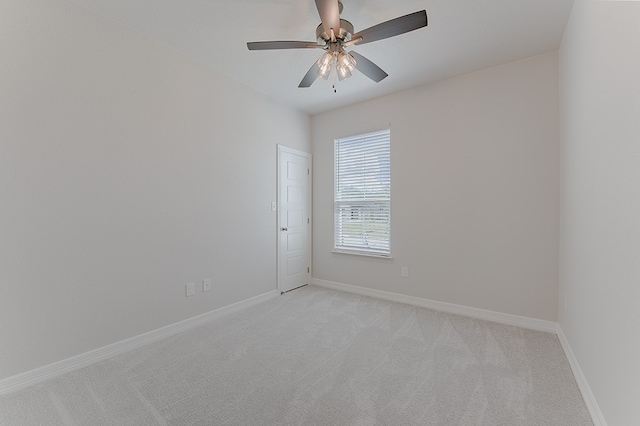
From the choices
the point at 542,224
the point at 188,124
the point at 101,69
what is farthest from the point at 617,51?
the point at 101,69

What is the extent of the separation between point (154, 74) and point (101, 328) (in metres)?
2.30

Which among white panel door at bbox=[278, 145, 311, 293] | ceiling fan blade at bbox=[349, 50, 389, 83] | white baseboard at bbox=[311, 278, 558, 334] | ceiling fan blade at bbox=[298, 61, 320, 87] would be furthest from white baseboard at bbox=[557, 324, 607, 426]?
white panel door at bbox=[278, 145, 311, 293]

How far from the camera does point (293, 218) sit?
13.7 ft

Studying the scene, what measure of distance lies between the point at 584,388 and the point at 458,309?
1441 millimetres

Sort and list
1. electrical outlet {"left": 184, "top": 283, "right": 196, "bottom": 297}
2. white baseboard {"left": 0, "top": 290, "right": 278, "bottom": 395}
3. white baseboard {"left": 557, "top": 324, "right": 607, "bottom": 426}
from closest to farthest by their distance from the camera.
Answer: white baseboard {"left": 557, "top": 324, "right": 607, "bottom": 426} < white baseboard {"left": 0, "top": 290, "right": 278, "bottom": 395} < electrical outlet {"left": 184, "top": 283, "right": 196, "bottom": 297}

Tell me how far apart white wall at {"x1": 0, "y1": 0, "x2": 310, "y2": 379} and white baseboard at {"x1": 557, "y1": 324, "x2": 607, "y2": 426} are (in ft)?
10.3

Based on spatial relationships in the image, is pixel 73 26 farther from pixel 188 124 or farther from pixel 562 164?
Result: pixel 562 164

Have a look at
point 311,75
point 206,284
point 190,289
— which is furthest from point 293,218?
point 311,75

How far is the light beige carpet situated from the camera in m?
1.60

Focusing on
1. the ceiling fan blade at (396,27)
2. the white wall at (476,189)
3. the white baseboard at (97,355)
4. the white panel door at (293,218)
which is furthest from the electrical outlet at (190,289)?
the ceiling fan blade at (396,27)

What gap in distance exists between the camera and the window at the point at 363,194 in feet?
12.4

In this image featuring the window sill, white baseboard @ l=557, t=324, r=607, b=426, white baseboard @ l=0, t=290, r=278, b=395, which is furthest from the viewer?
the window sill

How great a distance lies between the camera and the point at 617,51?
1.38 meters

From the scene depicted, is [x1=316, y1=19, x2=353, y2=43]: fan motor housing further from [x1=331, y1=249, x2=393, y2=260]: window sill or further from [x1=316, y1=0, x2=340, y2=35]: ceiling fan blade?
[x1=331, y1=249, x2=393, y2=260]: window sill
